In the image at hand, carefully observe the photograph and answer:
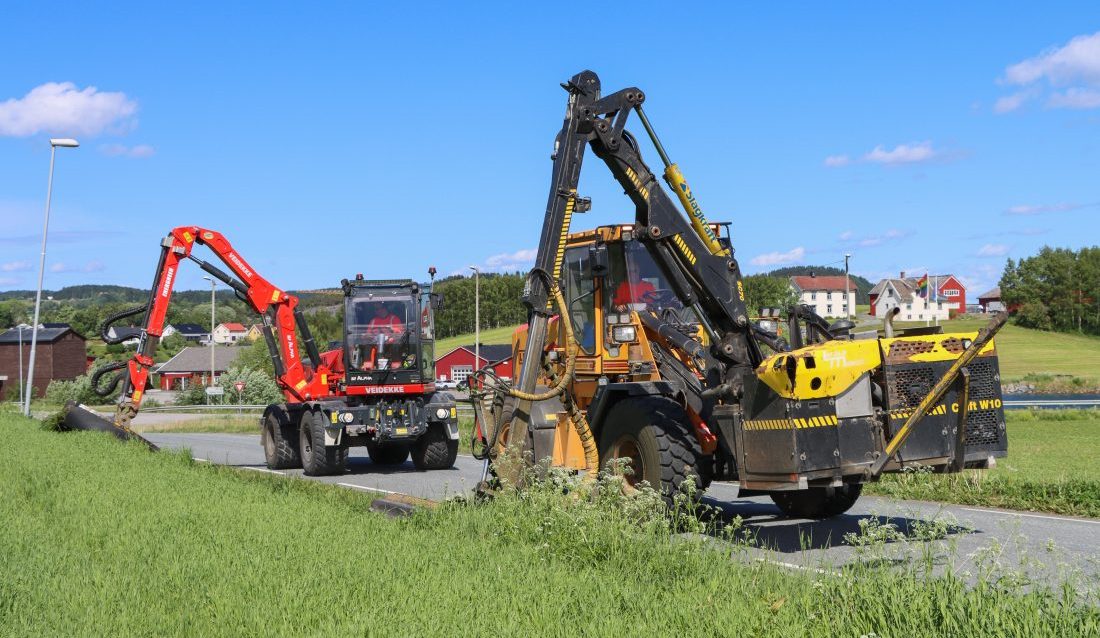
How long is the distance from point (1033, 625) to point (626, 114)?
734 cm

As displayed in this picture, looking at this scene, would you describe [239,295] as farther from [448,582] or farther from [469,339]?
[469,339]

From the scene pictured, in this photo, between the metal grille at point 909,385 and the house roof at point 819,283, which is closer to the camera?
the metal grille at point 909,385

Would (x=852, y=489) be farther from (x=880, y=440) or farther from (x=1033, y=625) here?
(x=1033, y=625)

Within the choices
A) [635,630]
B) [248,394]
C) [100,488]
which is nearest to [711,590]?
[635,630]

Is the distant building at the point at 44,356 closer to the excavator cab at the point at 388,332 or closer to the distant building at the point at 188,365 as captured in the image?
the distant building at the point at 188,365

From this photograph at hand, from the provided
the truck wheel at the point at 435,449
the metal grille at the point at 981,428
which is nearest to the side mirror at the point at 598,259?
the metal grille at the point at 981,428

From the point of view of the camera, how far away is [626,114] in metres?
11.1

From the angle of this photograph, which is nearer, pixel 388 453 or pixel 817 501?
pixel 817 501

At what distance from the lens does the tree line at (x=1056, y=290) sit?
11256 centimetres

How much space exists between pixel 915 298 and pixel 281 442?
10559 cm

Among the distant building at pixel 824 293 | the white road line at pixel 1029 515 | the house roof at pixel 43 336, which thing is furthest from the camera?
the distant building at pixel 824 293

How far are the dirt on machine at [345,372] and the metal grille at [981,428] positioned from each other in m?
11.3

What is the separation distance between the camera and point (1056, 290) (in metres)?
117

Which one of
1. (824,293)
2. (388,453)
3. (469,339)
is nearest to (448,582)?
(388,453)
